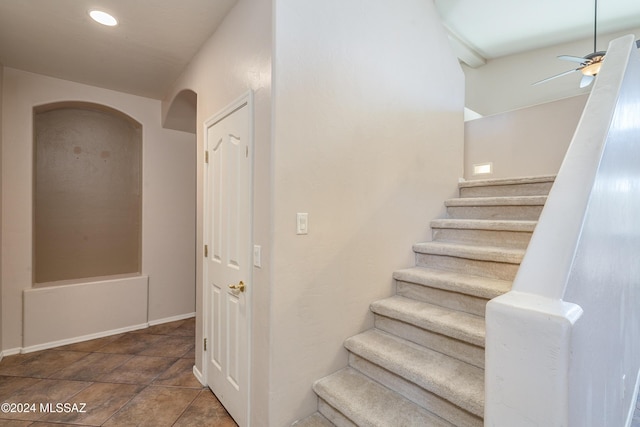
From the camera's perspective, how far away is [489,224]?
2.08 meters

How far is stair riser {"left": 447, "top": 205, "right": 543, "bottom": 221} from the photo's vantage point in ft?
6.89

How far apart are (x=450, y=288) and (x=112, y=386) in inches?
106

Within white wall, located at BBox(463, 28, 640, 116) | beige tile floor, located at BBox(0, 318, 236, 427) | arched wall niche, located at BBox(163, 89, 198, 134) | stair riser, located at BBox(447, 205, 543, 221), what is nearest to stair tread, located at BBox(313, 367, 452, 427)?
beige tile floor, located at BBox(0, 318, 236, 427)

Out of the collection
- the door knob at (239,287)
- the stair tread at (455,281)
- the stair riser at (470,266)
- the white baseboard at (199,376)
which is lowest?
the white baseboard at (199,376)

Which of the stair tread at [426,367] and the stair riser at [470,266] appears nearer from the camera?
the stair tread at [426,367]

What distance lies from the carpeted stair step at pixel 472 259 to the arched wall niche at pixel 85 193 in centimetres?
335

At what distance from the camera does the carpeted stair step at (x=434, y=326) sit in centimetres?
151

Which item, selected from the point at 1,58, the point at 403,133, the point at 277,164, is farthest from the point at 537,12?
the point at 1,58

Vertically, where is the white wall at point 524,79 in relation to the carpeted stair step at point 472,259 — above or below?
above

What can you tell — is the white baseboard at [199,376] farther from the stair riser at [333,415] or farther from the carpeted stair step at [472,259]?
the carpeted stair step at [472,259]

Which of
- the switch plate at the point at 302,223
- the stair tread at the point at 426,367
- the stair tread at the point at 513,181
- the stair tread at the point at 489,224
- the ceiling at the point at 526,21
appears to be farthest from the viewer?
the ceiling at the point at 526,21

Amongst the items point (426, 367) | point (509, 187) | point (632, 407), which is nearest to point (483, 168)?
point (509, 187)

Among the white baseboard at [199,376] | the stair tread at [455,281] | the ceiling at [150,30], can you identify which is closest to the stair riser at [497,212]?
the stair tread at [455,281]

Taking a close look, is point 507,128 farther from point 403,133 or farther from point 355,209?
point 355,209
